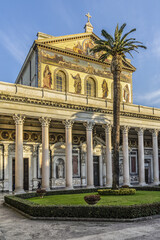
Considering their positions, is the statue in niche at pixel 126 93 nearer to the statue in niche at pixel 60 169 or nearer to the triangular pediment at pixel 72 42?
the triangular pediment at pixel 72 42

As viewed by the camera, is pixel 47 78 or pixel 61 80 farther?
pixel 61 80

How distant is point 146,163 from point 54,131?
55.6ft

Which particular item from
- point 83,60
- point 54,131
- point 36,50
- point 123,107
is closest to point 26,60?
point 36,50

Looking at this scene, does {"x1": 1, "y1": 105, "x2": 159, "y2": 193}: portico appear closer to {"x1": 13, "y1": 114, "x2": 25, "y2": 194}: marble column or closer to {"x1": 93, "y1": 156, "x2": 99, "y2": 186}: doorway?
{"x1": 13, "y1": 114, "x2": 25, "y2": 194}: marble column

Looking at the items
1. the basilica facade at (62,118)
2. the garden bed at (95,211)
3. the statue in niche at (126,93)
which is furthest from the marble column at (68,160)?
the statue in niche at (126,93)

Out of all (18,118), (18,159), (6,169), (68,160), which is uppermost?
(18,118)

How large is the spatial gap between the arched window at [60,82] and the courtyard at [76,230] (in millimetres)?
19659

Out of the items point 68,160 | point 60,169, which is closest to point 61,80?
point 68,160

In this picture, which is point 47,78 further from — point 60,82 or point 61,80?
point 61,80

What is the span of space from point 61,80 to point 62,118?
6866 mm

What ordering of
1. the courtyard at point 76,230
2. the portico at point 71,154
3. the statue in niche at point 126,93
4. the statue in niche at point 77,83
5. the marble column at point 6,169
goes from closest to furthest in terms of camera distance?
the courtyard at point 76,230 < the portico at point 71,154 < the marble column at point 6,169 < the statue in niche at point 77,83 < the statue in niche at point 126,93

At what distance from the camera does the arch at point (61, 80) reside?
101 ft

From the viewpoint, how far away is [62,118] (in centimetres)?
2611

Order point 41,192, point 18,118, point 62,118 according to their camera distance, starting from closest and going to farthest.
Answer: point 41,192 < point 18,118 < point 62,118
